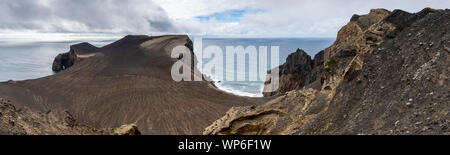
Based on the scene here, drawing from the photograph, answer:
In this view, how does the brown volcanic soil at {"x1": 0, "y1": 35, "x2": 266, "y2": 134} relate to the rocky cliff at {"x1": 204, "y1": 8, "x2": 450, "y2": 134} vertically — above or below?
below

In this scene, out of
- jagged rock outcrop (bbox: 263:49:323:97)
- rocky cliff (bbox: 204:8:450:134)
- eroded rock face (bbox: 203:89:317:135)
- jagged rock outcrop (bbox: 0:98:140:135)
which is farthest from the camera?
jagged rock outcrop (bbox: 263:49:323:97)

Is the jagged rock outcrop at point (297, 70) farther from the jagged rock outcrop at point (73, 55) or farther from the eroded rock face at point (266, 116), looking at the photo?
the jagged rock outcrop at point (73, 55)

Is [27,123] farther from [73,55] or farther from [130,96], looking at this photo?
[73,55]

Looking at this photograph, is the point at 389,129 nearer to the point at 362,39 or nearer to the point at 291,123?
the point at 291,123

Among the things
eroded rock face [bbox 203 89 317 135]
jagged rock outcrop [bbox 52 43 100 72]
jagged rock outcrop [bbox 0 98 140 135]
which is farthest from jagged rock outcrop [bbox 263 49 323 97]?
jagged rock outcrop [bbox 52 43 100 72]

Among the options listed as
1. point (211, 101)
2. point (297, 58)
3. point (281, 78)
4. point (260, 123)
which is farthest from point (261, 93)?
point (260, 123)

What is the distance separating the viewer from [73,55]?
2440 inches

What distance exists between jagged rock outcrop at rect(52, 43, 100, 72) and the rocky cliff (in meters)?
59.9

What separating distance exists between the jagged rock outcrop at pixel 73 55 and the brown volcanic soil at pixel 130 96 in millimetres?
13503

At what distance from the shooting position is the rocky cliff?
5.10m

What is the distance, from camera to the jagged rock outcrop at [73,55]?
196ft

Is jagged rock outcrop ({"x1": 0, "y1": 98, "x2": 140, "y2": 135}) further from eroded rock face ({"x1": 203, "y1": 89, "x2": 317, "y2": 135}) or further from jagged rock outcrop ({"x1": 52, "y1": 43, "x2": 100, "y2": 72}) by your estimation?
jagged rock outcrop ({"x1": 52, "y1": 43, "x2": 100, "y2": 72})

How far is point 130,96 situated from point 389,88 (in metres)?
28.6

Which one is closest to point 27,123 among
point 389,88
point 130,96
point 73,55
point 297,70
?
point 389,88
